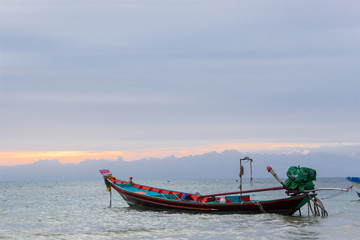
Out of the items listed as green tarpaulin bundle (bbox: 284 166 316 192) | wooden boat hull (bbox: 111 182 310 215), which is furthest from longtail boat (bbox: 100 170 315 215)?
green tarpaulin bundle (bbox: 284 166 316 192)

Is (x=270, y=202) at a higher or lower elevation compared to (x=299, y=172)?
lower

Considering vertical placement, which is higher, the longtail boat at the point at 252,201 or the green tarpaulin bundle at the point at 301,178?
the green tarpaulin bundle at the point at 301,178

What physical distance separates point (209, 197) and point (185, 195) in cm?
195

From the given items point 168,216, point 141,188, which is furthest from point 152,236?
point 141,188

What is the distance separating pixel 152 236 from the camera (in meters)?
23.8

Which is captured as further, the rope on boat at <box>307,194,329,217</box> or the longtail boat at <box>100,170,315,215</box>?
the rope on boat at <box>307,194,329,217</box>

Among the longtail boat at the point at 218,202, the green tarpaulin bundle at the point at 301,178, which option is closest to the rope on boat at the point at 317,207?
the longtail boat at the point at 218,202

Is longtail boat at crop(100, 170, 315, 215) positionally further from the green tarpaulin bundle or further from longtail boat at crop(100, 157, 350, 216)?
the green tarpaulin bundle

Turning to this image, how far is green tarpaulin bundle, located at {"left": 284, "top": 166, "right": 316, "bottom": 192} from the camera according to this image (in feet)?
89.6

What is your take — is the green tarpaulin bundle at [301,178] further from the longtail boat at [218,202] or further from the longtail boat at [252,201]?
the longtail boat at [218,202]

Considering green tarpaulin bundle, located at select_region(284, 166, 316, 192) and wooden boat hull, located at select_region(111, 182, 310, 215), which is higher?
green tarpaulin bundle, located at select_region(284, 166, 316, 192)

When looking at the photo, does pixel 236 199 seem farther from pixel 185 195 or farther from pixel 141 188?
pixel 141 188

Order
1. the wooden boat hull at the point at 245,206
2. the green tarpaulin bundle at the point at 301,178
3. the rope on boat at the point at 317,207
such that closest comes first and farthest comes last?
the green tarpaulin bundle at the point at 301,178, the wooden boat hull at the point at 245,206, the rope on boat at the point at 317,207

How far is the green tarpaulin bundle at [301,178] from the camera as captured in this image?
27.3 meters
